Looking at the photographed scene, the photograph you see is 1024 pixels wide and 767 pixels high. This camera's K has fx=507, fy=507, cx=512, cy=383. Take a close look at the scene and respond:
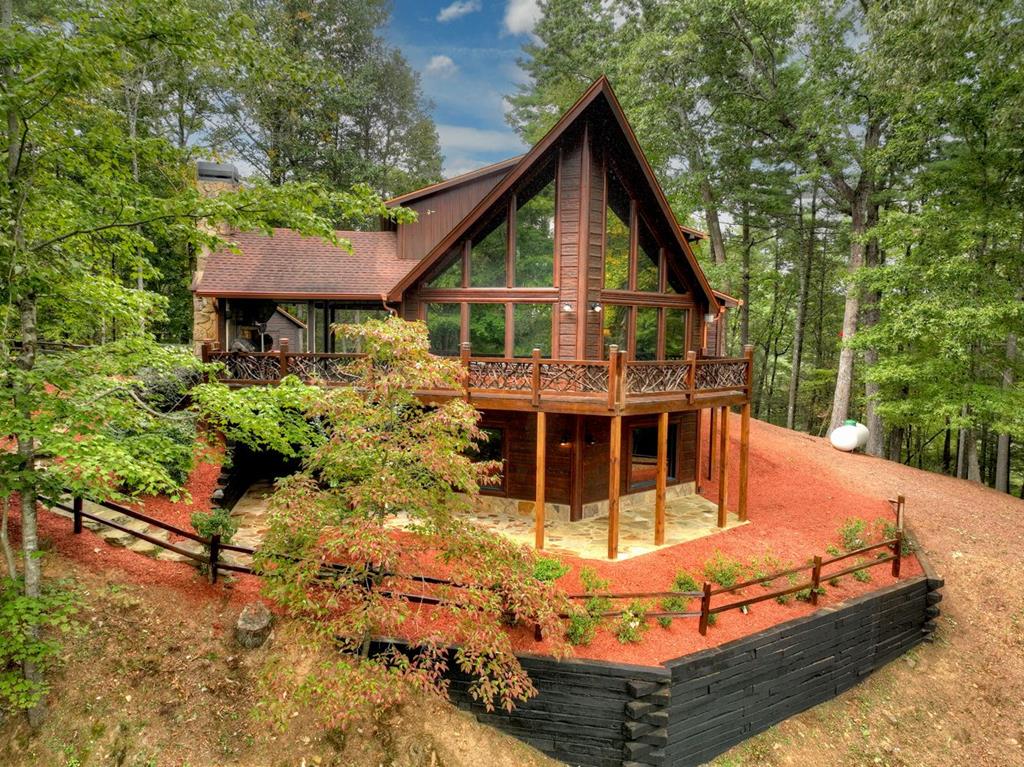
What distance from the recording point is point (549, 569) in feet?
28.0

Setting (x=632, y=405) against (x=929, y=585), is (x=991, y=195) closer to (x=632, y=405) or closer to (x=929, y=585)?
(x=929, y=585)

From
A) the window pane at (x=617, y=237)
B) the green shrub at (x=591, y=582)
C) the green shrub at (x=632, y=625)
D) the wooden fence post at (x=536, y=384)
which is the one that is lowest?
the green shrub at (x=632, y=625)

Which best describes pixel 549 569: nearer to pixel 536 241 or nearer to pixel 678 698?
pixel 678 698

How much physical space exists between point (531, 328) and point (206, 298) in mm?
9398

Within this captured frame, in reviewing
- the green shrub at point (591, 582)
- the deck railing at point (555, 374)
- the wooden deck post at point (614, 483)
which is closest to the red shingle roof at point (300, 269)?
the deck railing at point (555, 374)

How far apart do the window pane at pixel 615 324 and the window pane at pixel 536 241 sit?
1607 millimetres

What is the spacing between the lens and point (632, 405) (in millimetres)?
9523

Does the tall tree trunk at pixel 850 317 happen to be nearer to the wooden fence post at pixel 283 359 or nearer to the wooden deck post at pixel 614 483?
the wooden deck post at pixel 614 483

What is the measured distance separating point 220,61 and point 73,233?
2493mm

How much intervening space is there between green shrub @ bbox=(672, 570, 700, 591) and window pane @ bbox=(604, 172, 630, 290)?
6.52 metres

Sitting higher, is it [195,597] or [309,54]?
[309,54]

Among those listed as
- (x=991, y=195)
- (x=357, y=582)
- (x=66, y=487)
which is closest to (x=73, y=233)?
(x=66, y=487)

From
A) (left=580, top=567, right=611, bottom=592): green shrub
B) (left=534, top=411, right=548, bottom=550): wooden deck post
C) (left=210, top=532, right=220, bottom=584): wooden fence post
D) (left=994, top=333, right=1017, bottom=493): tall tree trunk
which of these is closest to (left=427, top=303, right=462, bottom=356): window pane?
(left=534, top=411, right=548, bottom=550): wooden deck post

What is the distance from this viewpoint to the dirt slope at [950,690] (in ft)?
25.3
